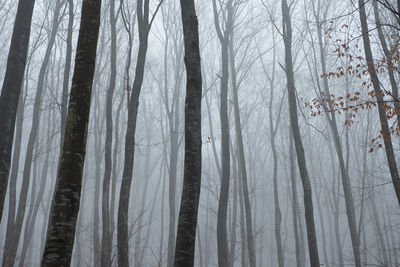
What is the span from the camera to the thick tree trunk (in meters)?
4.95

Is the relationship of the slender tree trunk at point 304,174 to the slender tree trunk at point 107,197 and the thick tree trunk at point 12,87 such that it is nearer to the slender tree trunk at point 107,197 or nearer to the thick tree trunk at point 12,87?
the slender tree trunk at point 107,197

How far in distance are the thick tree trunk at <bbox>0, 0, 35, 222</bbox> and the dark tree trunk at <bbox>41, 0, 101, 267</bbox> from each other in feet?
8.25

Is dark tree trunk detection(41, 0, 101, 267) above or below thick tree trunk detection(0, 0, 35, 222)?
below

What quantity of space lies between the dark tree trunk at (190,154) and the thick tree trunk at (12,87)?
2.87 metres

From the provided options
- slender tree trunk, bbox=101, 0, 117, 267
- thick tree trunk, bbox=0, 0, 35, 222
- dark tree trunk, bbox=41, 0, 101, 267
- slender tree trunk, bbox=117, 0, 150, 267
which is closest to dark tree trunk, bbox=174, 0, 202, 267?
dark tree trunk, bbox=41, 0, 101, 267

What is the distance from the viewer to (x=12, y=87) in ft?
17.8

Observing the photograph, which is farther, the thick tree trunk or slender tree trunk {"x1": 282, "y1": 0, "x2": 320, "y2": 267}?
slender tree trunk {"x1": 282, "y1": 0, "x2": 320, "y2": 267}

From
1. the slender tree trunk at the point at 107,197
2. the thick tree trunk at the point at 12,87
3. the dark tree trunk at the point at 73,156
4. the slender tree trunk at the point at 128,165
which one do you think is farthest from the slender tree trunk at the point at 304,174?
the thick tree trunk at the point at 12,87

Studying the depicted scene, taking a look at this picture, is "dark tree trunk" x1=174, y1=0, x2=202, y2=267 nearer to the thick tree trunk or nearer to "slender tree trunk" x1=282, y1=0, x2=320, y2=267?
the thick tree trunk

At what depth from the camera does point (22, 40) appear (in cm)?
575

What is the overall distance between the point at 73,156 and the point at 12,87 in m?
3.38

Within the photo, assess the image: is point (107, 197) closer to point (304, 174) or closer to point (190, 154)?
point (190, 154)

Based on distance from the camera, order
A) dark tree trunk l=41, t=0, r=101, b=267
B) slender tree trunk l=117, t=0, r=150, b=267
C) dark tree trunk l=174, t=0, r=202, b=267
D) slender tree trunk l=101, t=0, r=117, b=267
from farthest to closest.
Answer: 1. slender tree trunk l=101, t=0, r=117, b=267
2. slender tree trunk l=117, t=0, r=150, b=267
3. dark tree trunk l=174, t=0, r=202, b=267
4. dark tree trunk l=41, t=0, r=101, b=267

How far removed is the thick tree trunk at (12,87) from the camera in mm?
4954
